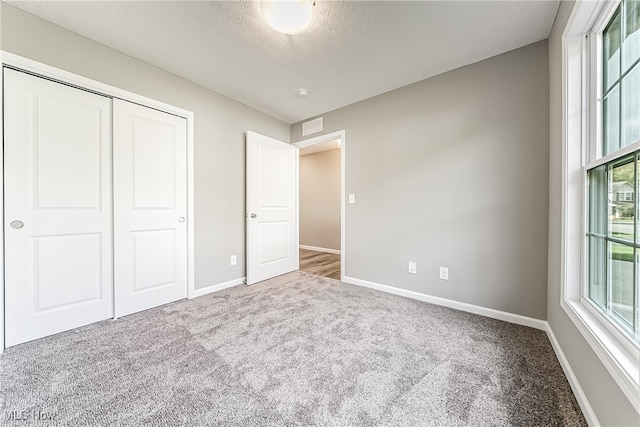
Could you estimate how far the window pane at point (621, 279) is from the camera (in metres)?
0.97

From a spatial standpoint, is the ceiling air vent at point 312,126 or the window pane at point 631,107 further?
the ceiling air vent at point 312,126

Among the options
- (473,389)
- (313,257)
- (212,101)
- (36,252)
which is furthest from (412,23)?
(313,257)

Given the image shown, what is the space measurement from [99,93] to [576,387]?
380 centimetres

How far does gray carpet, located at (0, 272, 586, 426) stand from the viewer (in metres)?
1.10

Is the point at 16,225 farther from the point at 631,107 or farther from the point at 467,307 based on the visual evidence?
the point at 467,307

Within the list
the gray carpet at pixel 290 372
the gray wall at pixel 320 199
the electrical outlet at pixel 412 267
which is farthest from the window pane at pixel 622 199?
the gray wall at pixel 320 199

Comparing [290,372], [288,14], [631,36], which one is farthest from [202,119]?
[631,36]

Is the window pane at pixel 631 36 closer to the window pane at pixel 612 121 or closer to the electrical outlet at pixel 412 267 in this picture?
the window pane at pixel 612 121

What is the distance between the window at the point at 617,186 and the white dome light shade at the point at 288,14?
1.57 m

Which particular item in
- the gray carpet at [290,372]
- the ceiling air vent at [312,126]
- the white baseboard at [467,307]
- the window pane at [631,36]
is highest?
Answer: the ceiling air vent at [312,126]

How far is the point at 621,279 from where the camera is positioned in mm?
1047

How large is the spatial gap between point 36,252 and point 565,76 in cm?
375

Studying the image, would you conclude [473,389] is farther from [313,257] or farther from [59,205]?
[313,257]

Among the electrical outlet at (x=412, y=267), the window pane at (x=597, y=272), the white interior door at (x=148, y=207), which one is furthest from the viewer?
the electrical outlet at (x=412, y=267)
